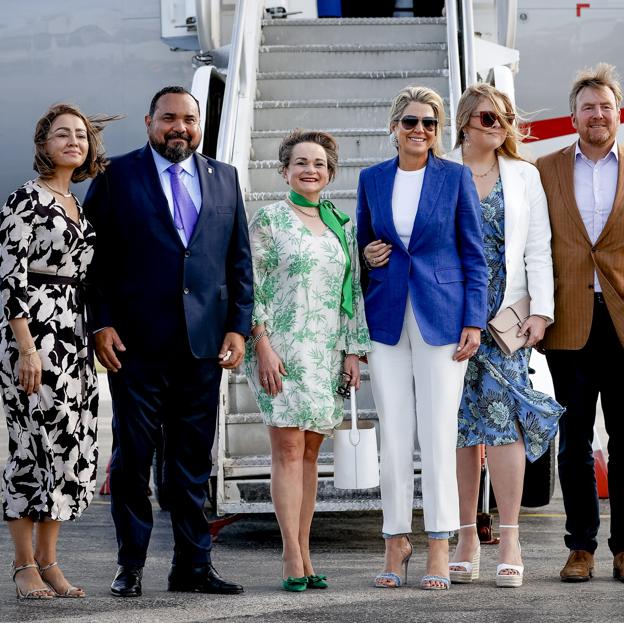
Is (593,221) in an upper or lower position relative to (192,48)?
lower

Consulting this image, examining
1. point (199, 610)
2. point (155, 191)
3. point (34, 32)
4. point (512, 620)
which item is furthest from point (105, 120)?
point (34, 32)

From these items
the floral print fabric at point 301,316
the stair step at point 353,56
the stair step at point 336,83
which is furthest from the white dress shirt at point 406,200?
the stair step at point 353,56

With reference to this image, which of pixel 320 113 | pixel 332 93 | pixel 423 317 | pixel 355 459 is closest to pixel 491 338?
pixel 423 317

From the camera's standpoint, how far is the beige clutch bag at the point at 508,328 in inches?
193

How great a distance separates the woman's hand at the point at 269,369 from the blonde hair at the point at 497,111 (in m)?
1.21

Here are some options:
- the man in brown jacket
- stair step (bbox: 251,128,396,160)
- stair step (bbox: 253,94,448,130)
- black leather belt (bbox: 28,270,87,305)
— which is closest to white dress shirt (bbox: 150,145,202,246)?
black leather belt (bbox: 28,270,87,305)

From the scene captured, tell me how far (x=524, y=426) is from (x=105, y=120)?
2051 mm

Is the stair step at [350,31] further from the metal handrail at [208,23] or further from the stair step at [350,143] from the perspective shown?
the stair step at [350,143]

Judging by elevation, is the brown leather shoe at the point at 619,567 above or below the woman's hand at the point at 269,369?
below

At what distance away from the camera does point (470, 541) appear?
4957 millimetres

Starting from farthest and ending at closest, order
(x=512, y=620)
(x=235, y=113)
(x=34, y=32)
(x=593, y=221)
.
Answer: (x=34, y=32) < (x=235, y=113) < (x=593, y=221) < (x=512, y=620)

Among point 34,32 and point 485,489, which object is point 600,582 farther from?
point 34,32

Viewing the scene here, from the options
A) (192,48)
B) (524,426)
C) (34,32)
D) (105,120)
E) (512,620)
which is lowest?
(512,620)

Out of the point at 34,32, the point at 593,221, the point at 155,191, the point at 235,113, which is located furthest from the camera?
the point at 34,32
